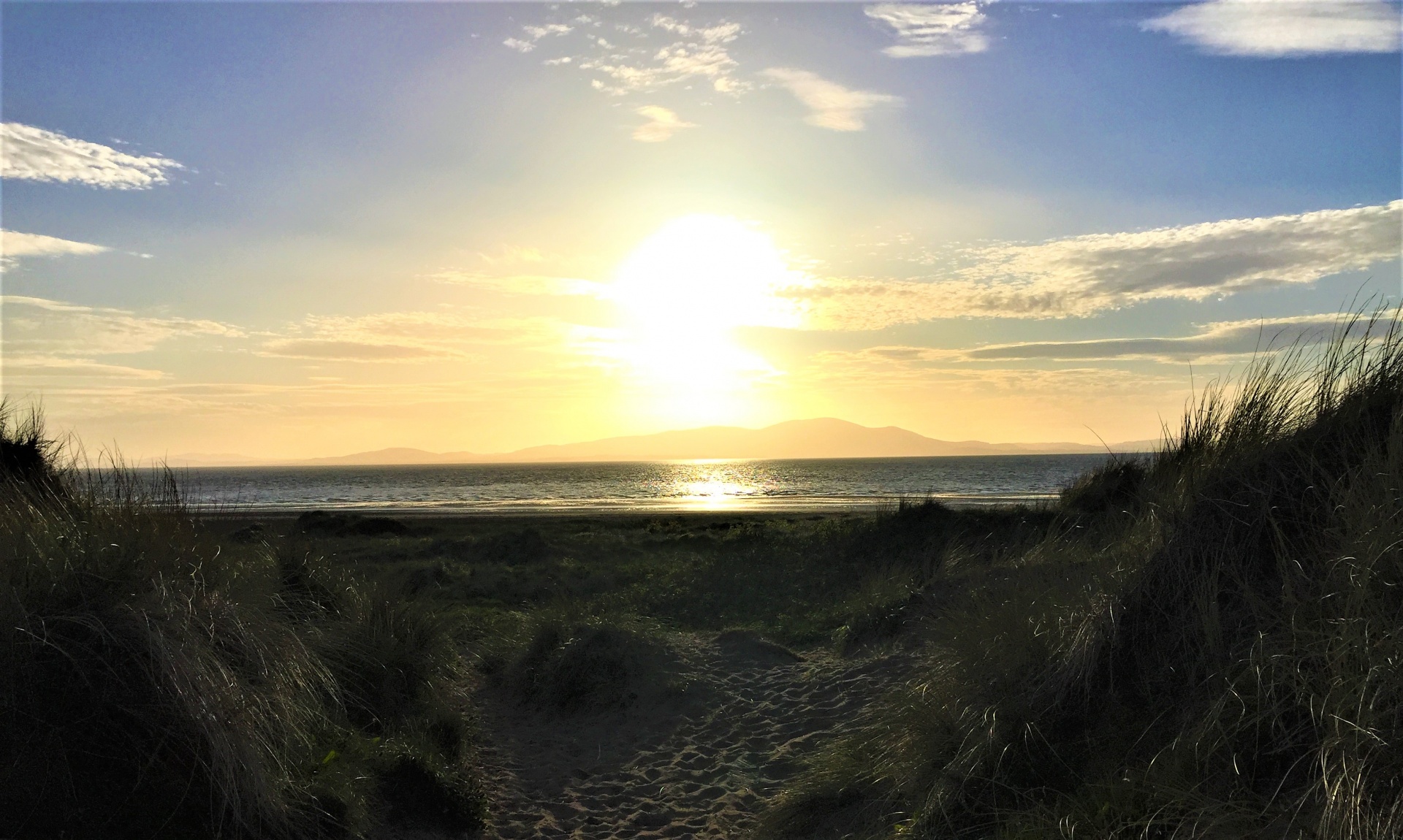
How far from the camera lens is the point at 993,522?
68.2 feet

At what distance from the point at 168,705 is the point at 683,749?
15.8 feet

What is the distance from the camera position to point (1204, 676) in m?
4.89

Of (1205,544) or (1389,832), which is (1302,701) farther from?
(1205,544)

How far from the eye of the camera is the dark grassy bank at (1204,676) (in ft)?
12.7

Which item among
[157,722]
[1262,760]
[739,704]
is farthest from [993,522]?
[157,722]

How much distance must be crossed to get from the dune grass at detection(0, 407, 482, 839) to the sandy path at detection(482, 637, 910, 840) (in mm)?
699

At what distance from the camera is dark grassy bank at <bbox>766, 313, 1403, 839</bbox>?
3.87 m

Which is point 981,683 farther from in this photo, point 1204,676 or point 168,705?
point 168,705

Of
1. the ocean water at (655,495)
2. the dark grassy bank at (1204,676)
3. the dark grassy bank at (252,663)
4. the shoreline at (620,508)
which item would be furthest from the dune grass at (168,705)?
the shoreline at (620,508)

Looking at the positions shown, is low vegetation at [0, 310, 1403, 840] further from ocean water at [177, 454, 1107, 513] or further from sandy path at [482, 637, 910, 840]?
ocean water at [177, 454, 1107, 513]

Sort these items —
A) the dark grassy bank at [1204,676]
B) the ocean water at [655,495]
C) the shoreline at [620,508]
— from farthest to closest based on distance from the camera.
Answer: the ocean water at [655,495] → the shoreline at [620,508] → the dark grassy bank at [1204,676]

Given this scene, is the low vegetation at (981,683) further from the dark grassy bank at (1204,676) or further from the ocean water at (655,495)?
the ocean water at (655,495)

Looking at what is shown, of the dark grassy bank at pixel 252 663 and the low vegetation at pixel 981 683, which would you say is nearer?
the low vegetation at pixel 981 683

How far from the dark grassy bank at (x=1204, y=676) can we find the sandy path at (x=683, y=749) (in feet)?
3.43
